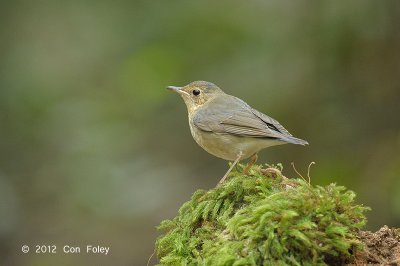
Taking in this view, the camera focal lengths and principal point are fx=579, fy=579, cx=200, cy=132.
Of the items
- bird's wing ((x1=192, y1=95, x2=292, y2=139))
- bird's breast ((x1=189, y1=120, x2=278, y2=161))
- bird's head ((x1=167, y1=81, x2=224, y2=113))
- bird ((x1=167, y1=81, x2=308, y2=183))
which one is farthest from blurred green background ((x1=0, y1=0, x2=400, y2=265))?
bird's breast ((x1=189, y1=120, x2=278, y2=161))

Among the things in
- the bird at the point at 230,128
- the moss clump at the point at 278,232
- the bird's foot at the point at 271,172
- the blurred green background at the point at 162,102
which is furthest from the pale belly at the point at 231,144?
the blurred green background at the point at 162,102

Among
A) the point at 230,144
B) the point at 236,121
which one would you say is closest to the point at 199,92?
the point at 236,121

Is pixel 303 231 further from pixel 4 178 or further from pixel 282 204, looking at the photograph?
pixel 4 178

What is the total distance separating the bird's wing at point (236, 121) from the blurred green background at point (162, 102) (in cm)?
→ 176

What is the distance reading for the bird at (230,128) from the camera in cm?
556

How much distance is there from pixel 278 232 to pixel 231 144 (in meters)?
2.54

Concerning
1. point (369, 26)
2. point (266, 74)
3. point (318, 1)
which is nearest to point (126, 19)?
point (266, 74)

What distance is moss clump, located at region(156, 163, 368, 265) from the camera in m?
3.22

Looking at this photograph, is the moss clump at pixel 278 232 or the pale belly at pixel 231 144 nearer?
the moss clump at pixel 278 232

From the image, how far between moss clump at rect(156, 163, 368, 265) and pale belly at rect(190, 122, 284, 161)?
62.9 inches

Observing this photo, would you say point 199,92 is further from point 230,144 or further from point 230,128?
point 230,144

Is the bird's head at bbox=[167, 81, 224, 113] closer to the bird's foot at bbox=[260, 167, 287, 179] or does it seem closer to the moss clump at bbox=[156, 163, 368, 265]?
the bird's foot at bbox=[260, 167, 287, 179]

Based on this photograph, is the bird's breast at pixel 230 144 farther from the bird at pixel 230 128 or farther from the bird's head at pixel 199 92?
the bird's head at pixel 199 92

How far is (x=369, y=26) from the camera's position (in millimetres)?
7812
